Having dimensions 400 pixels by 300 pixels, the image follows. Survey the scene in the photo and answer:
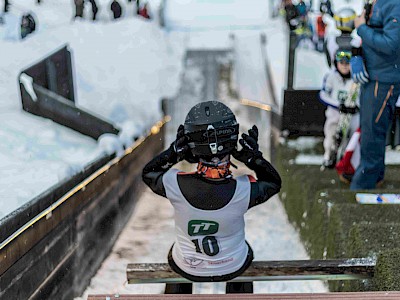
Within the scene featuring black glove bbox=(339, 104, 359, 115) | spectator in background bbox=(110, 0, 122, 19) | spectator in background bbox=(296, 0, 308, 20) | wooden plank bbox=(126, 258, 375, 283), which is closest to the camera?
wooden plank bbox=(126, 258, 375, 283)

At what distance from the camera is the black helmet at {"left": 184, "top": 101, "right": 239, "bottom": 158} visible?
222 centimetres

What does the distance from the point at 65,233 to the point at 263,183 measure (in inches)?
69.0

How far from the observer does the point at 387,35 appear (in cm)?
334

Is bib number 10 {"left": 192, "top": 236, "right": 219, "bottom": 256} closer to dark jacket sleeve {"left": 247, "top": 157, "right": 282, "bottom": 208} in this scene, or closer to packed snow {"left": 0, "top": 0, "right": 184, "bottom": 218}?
dark jacket sleeve {"left": 247, "top": 157, "right": 282, "bottom": 208}

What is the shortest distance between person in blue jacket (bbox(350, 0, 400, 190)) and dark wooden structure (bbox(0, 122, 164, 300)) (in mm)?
2403

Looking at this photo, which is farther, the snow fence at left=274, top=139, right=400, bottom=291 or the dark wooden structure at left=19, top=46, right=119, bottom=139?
the dark wooden structure at left=19, top=46, right=119, bottom=139

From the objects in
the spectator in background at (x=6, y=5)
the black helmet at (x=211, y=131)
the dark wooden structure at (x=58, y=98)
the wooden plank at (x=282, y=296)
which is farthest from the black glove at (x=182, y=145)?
the spectator in background at (x=6, y=5)

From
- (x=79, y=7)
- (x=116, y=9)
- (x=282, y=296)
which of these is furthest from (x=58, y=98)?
(x=116, y=9)

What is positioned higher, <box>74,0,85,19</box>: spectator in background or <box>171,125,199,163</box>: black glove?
<box>74,0,85,19</box>: spectator in background

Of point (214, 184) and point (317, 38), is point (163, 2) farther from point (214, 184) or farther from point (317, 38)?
point (214, 184)

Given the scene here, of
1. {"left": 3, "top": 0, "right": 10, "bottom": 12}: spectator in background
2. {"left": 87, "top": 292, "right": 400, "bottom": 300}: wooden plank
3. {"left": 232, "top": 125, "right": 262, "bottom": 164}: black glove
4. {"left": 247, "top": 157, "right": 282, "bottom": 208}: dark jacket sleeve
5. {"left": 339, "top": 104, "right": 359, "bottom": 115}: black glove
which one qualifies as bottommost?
{"left": 87, "top": 292, "right": 400, "bottom": 300}: wooden plank

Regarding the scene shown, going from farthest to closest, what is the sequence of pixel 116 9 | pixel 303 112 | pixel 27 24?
pixel 116 9 < pixel 303 112 < pixel 27 24

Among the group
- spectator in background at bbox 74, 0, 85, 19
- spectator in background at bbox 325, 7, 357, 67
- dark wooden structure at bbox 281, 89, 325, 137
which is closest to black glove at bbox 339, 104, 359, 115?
spectator in background at bbox 325, 7, 357, 67

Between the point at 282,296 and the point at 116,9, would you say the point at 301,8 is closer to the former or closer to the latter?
the point at 282,296
